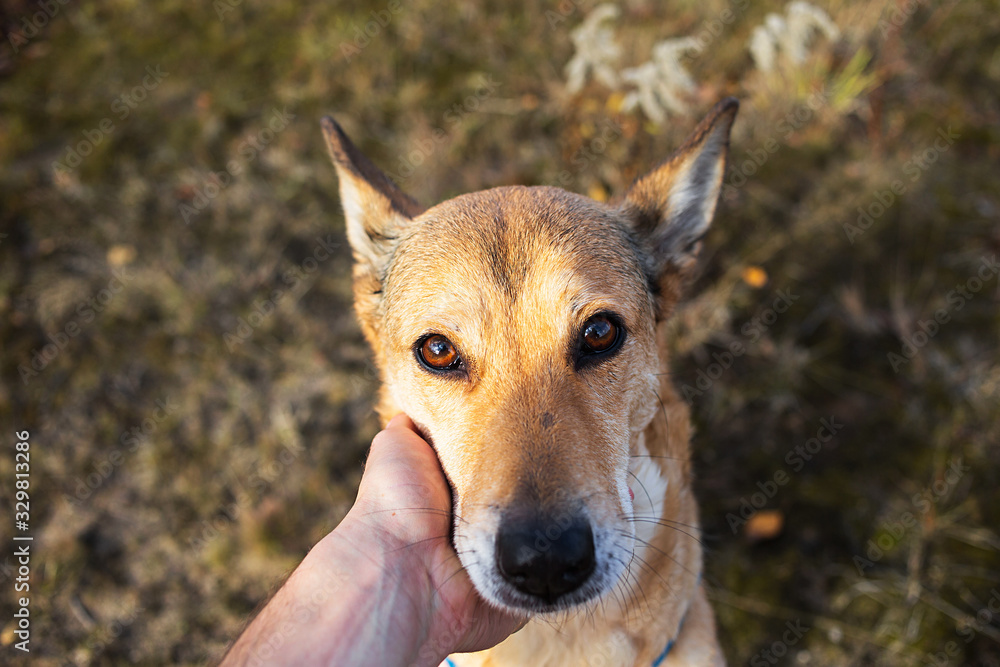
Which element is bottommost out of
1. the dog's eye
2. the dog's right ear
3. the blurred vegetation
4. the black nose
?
the blurred vegetation

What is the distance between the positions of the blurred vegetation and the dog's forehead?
2.47 meters

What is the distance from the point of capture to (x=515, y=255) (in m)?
2.71

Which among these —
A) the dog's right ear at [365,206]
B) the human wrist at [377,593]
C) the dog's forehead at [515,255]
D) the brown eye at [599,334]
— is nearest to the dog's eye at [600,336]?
the brown eye at [599,334]

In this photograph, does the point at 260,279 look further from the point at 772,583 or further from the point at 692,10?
the point at 692,10

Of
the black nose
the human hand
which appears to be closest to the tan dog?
the black nose

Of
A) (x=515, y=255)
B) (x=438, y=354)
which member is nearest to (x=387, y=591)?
(x=438, y=354)

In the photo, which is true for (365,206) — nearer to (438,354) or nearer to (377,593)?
(438,354)

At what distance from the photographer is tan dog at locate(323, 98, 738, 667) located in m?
2.23

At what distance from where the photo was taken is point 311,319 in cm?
562

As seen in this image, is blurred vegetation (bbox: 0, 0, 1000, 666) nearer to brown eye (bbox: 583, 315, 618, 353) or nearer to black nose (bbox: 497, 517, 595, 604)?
brown eye (bbox: 583, 315, 618, 353)

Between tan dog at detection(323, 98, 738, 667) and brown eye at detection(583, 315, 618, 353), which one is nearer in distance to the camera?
tan dog at detection(323, 98, 738, 667)

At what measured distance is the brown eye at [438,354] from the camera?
273 centimetres

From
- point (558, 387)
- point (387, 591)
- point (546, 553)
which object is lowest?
point (387, 591)

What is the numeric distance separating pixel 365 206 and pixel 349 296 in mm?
2322
